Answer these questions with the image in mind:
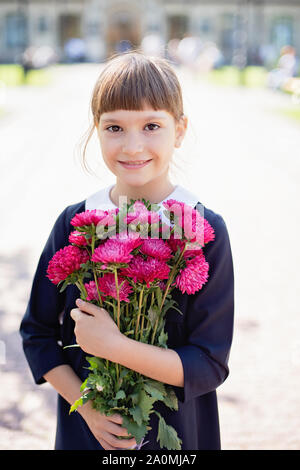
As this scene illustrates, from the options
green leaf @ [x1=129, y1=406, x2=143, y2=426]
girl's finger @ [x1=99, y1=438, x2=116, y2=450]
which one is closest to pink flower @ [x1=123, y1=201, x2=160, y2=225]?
green leaf @ [x1=129, y1=406, x2=143, y2=426]

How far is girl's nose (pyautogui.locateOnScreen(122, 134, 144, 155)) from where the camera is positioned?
1.61 m

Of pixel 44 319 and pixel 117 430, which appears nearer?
pixel 117 430

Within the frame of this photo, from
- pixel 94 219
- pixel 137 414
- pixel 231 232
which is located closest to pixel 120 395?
pixel 137 414

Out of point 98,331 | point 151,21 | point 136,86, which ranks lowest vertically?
point 98,331

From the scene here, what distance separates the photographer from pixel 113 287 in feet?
4.56

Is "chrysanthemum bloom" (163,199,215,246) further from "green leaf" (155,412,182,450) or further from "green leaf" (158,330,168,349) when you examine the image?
"green leaf" (155,412,182,450)

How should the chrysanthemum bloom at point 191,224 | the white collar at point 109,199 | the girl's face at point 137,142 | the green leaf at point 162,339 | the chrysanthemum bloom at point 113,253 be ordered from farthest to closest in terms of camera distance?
the white collar at point 109,199 → the girl's face at point 137,142 → the green leaf at point 162,339 → the chrysanthemum bloom at point 191,224 → the chrysanthemum bloom at point 113,253

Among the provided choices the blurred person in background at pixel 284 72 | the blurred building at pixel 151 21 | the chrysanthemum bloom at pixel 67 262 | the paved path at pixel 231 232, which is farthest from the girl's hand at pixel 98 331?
the blurred building at pixel 151 21

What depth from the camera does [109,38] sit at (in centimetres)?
5219

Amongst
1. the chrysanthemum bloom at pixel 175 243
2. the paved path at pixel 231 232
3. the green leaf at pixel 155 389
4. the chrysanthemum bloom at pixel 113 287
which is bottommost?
the paved path at pixel 231 232

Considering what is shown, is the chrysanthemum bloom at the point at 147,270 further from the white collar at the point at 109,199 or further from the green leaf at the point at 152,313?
the white collar at the point at 109,199

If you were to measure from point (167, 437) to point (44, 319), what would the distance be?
20.8 inches

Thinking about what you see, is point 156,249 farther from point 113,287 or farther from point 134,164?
point 134,164

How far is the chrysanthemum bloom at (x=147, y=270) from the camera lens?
1360mm
